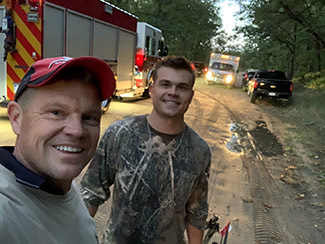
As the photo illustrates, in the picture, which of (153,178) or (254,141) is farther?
(254,141)

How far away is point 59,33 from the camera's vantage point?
6961mm

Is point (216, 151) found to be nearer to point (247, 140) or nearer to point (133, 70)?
point (247, 140)

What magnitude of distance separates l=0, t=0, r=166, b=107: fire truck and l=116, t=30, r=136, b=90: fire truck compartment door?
0.03 metres

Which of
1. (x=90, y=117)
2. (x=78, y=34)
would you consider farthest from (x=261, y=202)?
(x=78, y=34)

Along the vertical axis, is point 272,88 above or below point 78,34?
below

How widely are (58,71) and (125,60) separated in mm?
10129

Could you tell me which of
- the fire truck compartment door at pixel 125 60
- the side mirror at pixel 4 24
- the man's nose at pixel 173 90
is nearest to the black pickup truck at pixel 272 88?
the fire truck compartment door at pixel 125 60

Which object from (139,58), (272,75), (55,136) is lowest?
(272,75)

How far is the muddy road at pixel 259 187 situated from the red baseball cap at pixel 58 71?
2743mm

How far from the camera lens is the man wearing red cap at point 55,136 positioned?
929 mm

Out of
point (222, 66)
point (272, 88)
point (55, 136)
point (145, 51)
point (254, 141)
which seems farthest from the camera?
point (222, 66)

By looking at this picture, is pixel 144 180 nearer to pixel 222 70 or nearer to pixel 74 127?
Result: pixel 74 127

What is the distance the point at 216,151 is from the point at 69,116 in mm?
6142

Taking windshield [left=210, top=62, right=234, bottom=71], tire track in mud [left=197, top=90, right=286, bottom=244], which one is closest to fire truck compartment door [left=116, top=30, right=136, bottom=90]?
tire track in mud [left=197, top=90, right=286, bottom=244]
